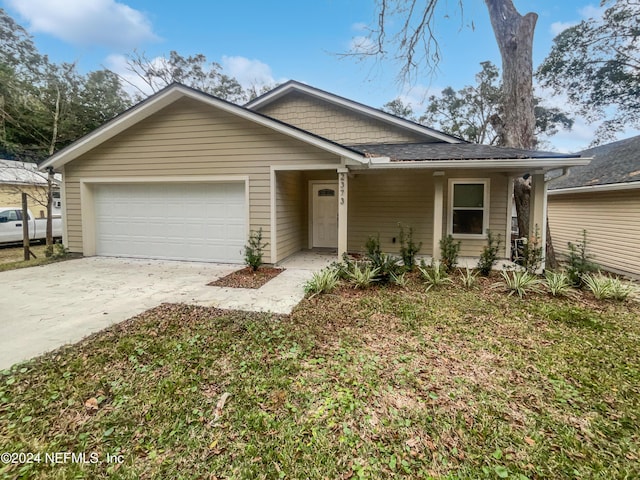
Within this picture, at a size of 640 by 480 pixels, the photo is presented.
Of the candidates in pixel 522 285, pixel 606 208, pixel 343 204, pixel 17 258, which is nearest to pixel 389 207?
pixel 343 204

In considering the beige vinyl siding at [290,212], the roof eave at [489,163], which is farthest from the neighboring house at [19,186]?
the roof eave at [489,163]

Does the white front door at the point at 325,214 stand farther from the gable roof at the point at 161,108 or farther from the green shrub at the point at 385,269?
the green shrub at the point at 385,269

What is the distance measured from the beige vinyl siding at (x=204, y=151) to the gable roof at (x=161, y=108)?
18 cm

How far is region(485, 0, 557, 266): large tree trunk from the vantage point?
8.02 m

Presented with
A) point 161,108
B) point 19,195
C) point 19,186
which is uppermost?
point 161,108

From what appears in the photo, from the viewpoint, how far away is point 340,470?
1896 millimetres

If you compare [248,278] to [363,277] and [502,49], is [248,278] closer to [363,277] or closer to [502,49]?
[363,277]

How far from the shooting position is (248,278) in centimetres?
639

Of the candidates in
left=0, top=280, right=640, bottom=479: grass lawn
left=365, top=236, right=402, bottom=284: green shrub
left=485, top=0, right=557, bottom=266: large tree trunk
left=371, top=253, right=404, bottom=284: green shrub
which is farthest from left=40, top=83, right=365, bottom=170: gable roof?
left=485, top=0, right=557, bottom=266: large tree trunk

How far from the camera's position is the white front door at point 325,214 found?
373 inches

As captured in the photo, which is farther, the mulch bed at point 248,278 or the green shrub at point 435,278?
the mulch bed at point 248,278

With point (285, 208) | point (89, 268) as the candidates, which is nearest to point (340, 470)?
point (285, 208)

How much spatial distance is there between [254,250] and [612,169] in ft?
38.2

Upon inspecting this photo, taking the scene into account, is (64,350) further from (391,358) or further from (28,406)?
(391,358)
